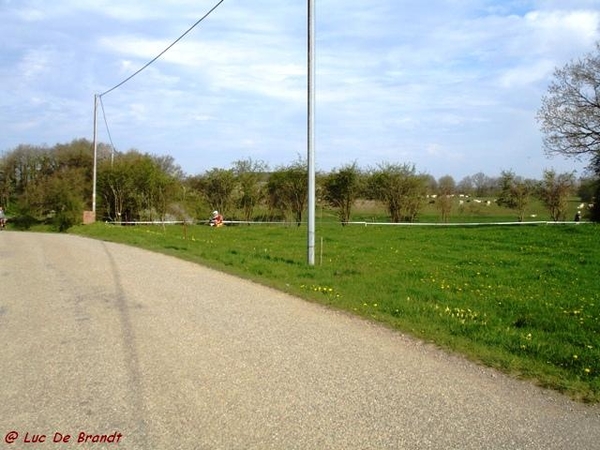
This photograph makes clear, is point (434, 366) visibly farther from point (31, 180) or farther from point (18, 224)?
point (31, 180)

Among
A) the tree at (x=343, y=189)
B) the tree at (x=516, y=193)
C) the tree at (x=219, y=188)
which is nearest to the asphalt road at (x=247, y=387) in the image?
the tree at (x=343, y=189)

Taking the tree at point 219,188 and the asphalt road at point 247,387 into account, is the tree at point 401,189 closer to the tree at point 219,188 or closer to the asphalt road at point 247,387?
the tree at point 219,188

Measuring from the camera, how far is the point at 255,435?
13.2 feet

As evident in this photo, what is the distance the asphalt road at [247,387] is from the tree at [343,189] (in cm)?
2669

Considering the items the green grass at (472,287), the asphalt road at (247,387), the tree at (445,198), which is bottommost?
the asphalt road at (247,387)

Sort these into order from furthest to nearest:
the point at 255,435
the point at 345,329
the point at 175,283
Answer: the point at 175,283 < the point at 345,329 < the point at 255,435

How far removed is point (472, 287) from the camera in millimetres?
10602

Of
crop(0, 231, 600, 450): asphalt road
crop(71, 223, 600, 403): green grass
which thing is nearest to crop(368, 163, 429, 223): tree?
crop(71, 223, 600, 403): green grass

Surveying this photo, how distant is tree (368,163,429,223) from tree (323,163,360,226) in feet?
3.45

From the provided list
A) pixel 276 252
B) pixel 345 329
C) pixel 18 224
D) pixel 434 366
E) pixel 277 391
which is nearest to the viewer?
pixel 277 391

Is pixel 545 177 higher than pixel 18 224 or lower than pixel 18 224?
higher

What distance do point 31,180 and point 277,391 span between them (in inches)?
2069

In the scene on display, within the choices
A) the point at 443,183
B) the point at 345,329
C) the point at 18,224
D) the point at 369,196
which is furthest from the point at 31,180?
the point at 345,329

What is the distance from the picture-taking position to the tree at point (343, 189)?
1374 inches
